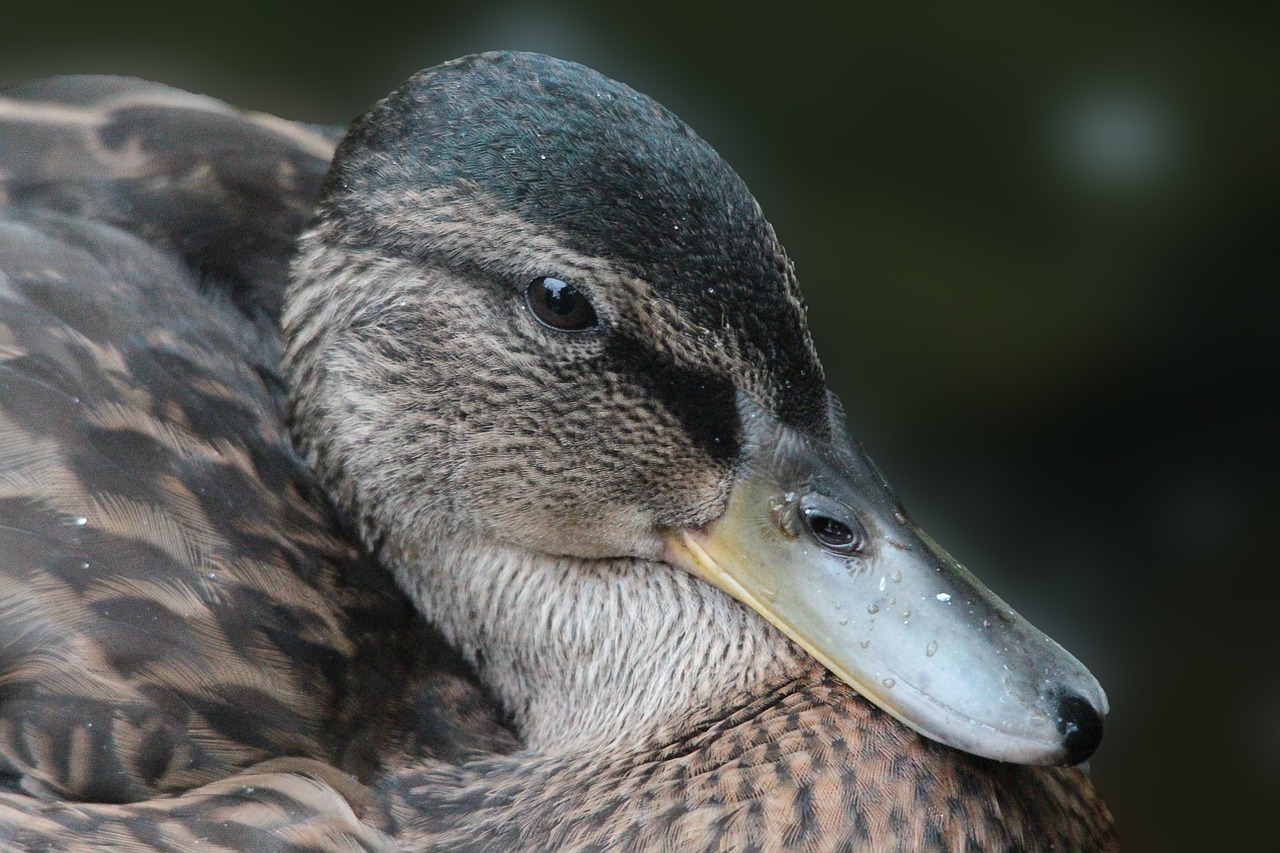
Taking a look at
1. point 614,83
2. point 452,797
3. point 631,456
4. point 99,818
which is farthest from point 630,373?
point 99,818

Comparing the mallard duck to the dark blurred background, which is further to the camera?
the dark blurred background

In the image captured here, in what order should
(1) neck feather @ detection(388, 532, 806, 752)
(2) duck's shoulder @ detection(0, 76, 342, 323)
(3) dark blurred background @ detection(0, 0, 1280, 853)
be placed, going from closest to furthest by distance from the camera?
1. (1) neck feather @ detection(388, 532, 806, 752)
2. (2) duck's shoulder @ detection(0, 76, 342, 323)
3. (3) dark blurred background @ detection(0, 0, 1280, 853)

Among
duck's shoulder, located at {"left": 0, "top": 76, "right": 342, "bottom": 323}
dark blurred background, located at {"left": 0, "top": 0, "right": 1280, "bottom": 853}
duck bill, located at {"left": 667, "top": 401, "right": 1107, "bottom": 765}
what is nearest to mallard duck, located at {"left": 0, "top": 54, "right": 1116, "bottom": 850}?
duck bill, located at {"left": 667, "top": 401, "right": 1107, "bottom": 765}

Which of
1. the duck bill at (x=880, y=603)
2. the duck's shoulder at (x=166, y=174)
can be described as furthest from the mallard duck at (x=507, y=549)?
the duck's shoulder at (x=166, y=174)

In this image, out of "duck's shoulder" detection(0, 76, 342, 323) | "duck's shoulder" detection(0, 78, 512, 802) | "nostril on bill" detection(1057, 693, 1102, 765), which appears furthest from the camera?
"duck's shoulder" detection(0, 76, 342, 323)

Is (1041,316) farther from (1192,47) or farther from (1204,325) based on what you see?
(1192,47)

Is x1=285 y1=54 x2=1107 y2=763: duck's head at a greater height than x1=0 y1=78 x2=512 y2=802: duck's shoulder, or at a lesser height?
greater

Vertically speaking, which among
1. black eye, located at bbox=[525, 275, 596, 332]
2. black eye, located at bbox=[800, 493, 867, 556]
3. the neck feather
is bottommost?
the neck feather

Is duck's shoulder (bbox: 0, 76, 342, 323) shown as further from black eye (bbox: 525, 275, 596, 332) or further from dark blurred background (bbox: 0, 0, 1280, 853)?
dark blurred background (bbox: 0, 0, 1280, 853)
